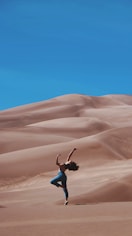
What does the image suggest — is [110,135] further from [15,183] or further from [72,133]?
[72,133]

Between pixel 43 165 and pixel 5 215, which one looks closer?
pixel 5 215

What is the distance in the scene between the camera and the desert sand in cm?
681

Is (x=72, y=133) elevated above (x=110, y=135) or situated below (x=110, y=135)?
above

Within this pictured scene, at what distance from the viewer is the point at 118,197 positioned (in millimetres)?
11703

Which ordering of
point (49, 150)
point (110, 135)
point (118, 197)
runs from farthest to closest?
point (110, 135), point (49, 150), point (118, 197)

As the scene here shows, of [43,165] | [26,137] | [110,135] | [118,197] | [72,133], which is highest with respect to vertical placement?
[72,133]

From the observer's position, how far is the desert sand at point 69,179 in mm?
6809

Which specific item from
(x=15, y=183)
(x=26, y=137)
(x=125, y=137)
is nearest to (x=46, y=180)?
(x=15, y=183)

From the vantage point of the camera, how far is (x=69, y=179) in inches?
890

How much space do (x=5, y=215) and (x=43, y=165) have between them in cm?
1951

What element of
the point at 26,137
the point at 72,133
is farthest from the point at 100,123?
the point at 26,137

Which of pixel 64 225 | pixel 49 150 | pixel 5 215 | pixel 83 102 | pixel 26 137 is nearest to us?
pixel 64 225

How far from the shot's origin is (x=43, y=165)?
27.8 metres

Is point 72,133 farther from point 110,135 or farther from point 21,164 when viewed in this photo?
point 21,164
